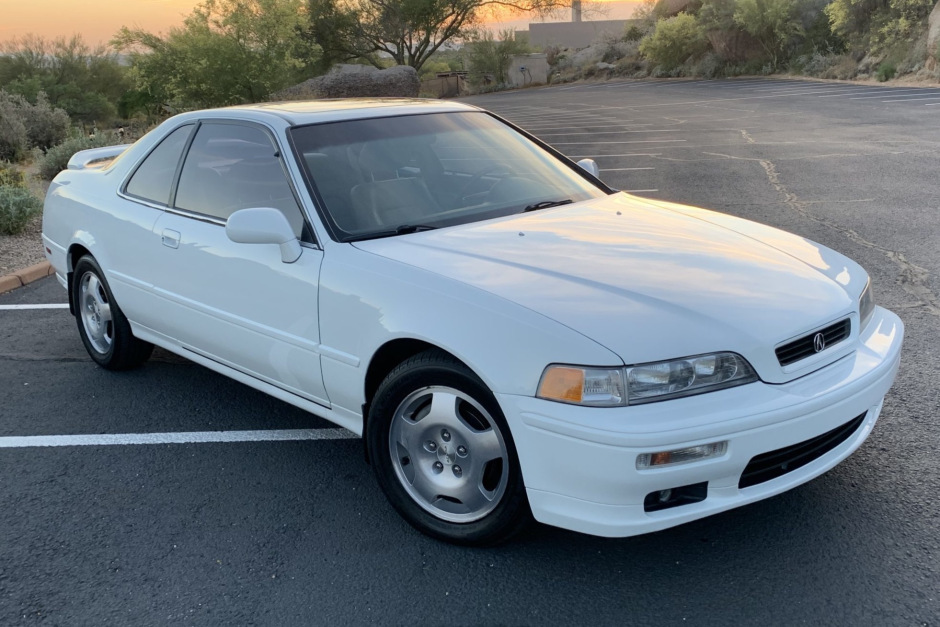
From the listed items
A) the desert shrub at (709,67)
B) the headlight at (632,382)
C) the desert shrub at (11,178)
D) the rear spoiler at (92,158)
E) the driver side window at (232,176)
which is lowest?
the desert shrub at (709,67)

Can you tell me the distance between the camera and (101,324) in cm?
518

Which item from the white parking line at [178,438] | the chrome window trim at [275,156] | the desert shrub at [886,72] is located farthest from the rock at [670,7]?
the white parking line at [178,438]

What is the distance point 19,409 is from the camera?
185 inches

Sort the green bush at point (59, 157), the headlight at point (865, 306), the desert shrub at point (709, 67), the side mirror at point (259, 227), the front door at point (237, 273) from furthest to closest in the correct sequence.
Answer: the desert shrub at point (709, 67) → the green bush at point (59, 157) → the front door at point (237, 273) → the side mirror at point (259, 227) → the headlight at point (865, 306)

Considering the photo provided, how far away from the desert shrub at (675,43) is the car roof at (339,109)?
40.0 meters

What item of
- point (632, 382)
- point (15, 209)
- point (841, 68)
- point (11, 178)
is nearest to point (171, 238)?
point (632, 382)

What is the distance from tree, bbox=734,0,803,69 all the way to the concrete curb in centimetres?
3572

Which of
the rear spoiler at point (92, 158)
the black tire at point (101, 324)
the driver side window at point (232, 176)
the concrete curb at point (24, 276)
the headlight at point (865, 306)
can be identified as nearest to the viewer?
the headlight at point (865, 306)

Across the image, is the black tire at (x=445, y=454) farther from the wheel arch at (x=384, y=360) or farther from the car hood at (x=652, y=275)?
the car hood at (x=652, y=275)

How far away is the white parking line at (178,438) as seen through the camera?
4176 mm

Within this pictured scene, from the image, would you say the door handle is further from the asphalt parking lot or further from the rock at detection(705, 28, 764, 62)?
the rock at detection(705, 28, 764, 62)

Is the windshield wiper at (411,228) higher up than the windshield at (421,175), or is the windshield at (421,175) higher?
the windshield at (421,175)

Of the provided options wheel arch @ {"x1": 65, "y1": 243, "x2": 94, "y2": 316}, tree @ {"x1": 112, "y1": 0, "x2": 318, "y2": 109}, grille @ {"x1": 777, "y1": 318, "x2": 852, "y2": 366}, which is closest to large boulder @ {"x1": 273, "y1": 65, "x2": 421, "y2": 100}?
tree @ {"x1": 112, "y1": 0, "x2": 318, "y2": 109}

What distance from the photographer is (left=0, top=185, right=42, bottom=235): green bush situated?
9.25 meters
